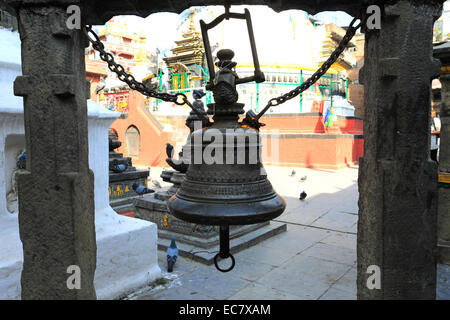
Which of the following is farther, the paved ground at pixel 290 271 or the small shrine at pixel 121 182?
the small shrine at pixel 121 182

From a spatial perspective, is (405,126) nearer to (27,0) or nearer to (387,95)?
(387,95)

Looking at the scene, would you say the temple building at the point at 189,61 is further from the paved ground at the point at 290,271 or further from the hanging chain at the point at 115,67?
the hanging chain at the point at 115,67

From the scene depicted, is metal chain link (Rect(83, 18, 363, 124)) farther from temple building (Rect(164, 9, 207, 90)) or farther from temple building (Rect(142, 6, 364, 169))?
temple building (Rect(164, 9, 207, 90))

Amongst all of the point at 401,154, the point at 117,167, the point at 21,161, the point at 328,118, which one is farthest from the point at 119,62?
the point at 401,154

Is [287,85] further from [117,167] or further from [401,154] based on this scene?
[401,154]

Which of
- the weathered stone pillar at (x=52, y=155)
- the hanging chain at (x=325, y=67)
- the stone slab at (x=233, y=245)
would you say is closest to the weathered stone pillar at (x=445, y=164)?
the stone slab at (x=233, y=245)

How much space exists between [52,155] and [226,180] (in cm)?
97

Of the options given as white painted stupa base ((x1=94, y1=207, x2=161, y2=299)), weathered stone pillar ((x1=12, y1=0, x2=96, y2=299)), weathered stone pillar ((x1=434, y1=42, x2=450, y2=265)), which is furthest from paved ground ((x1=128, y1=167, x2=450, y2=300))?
weathered stone pillar ((x1=12, y1=0, x2=96, y2=299))

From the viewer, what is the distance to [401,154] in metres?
1.74

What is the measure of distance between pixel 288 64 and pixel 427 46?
2249 centimetres

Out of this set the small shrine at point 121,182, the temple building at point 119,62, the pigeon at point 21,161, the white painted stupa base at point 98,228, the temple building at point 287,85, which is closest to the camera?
the white painted stupa base at point 98,228

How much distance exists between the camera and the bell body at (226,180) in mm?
1852

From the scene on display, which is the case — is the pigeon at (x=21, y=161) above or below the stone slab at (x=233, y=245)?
above

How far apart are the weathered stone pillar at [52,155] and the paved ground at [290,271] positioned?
97.5 inches
